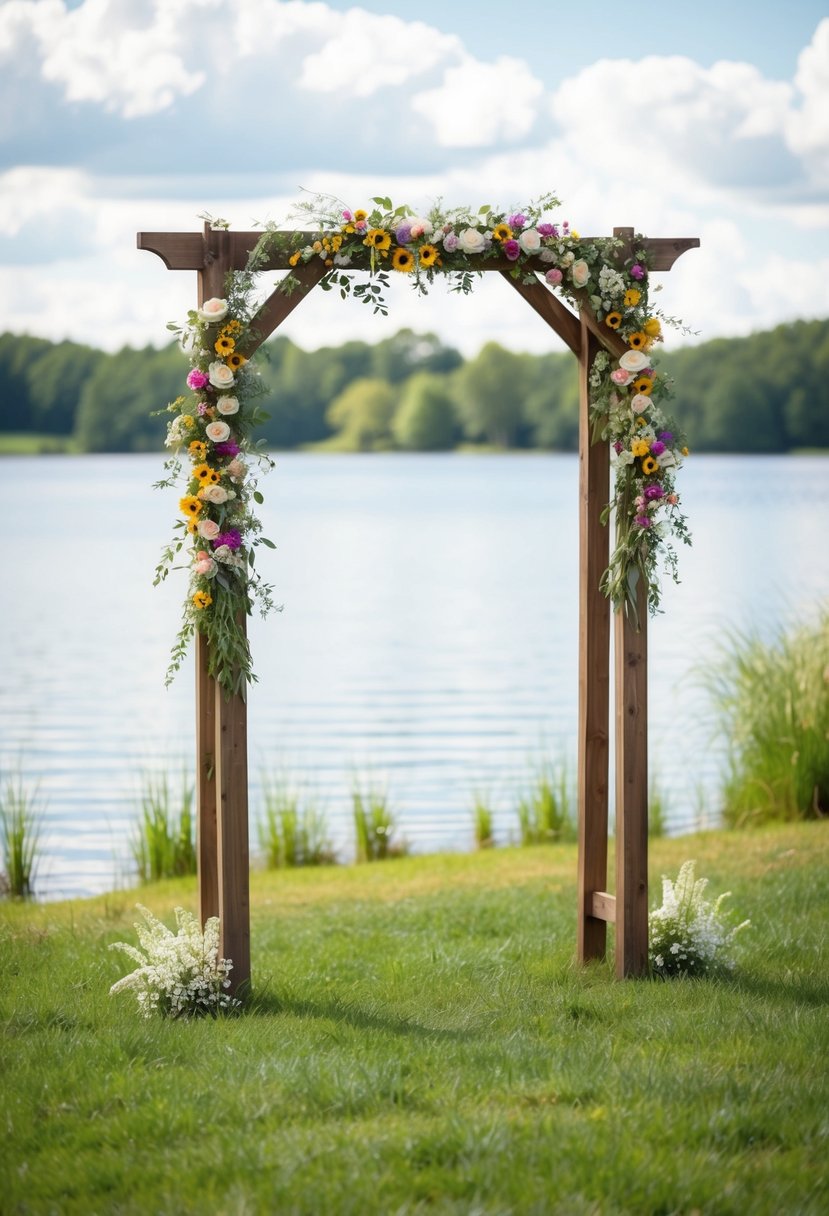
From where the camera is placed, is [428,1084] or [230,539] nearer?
[428,1084]

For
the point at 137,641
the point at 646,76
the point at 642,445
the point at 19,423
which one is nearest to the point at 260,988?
the point at 642,445

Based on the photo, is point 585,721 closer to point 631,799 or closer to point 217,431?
point 631,799

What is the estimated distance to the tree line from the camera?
42688 millimetres

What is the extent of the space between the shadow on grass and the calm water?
14.6 feet

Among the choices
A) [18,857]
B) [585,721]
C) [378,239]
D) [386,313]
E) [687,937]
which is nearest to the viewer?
[386,313]

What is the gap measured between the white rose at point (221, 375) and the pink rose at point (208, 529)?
0.49 metres

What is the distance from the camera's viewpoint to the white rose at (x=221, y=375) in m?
5.03

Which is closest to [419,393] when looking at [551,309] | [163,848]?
[163,848]

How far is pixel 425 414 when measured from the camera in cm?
5169

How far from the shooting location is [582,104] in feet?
109

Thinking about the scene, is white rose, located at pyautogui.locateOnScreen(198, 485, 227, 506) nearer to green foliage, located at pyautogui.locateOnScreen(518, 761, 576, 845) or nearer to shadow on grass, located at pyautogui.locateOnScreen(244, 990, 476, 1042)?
shadow on grass, located at pyautogui.locateOnScreen(244, 990, 476, 1042)

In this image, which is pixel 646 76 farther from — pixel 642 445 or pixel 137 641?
pixel 642 445

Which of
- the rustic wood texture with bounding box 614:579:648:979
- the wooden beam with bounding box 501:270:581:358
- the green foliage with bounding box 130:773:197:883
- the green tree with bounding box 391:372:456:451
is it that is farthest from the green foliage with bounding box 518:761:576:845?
the green tree with bounding box 391:372:456:451

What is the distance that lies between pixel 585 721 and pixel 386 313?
73.0 inches
